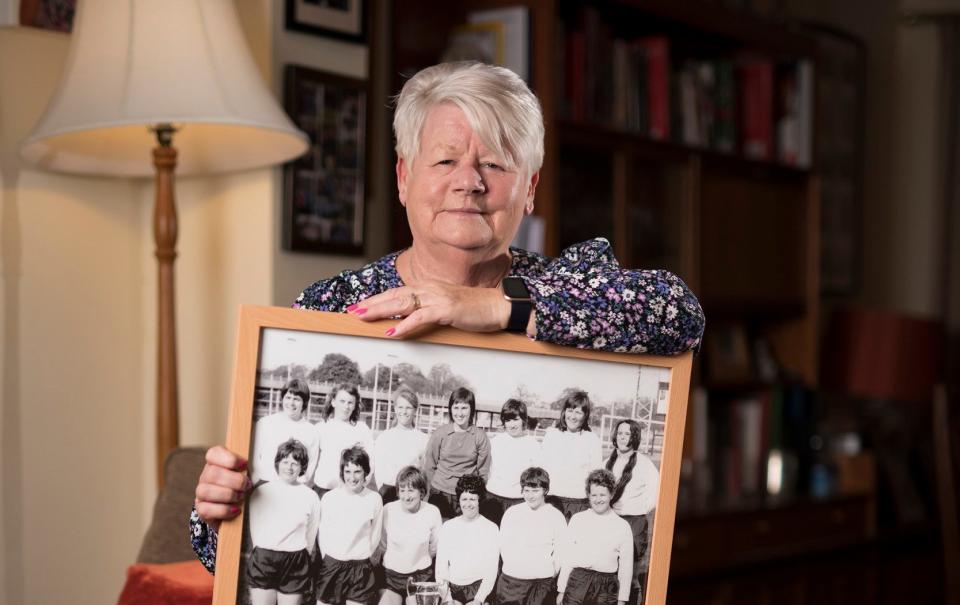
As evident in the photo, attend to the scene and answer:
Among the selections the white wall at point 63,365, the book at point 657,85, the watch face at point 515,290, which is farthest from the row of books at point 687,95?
the watch face at point 515,290

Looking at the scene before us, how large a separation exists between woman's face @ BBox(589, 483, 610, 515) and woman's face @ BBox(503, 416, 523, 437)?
0.34 feet

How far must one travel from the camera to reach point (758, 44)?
3664 mm

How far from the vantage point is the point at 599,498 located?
1.19 metres

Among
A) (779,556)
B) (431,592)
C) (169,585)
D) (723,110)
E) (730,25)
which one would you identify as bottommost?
(779,556)

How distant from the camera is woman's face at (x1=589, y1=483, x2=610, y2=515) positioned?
119 cm

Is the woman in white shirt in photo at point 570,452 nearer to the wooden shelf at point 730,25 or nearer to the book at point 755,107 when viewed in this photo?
the wooden shelf at point 730,25

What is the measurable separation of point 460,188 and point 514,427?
32cm

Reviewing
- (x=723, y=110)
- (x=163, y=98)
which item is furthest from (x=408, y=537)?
(x=723, y=110)

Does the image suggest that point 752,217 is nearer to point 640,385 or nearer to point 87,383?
point 87,383

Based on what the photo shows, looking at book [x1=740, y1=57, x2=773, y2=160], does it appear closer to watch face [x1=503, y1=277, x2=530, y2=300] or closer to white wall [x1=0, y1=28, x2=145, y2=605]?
white wall [x1=0, y1=28, x2=145, y2=605]

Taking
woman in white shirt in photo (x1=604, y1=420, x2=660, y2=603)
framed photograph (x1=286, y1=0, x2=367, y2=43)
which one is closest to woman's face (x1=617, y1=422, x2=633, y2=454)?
woman in white shirt in photo (x1=604, y1=420, x2=660, y2=603)

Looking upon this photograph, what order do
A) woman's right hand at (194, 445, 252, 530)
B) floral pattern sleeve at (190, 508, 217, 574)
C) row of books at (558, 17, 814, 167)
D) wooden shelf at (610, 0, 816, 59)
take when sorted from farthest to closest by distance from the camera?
wooden shelf at (610, 0, 816, 59)
row of books at (558, 17, 814, 167)
floral pattern sleeve at (190, 508, 217, 574)
woman's right hand at (194, 445, 252, 530)

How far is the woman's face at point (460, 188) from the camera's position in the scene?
1.33 m

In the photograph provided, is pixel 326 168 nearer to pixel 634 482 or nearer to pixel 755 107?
pixel 634 482
